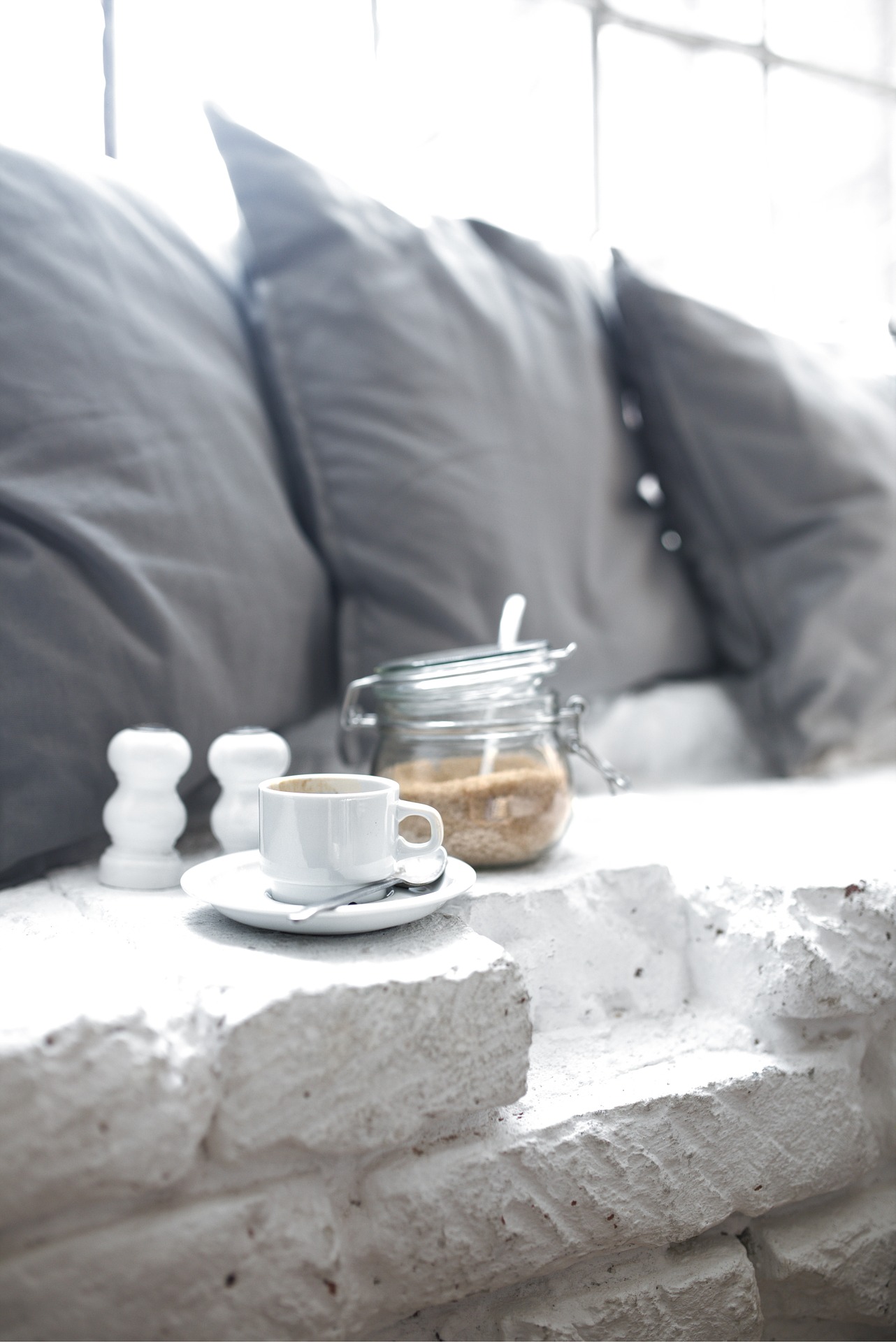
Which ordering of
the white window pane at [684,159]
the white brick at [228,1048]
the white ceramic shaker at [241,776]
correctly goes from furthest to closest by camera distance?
the white window pane at [684,159]
the white ceramic shaker at [241,776]
the white brick at [228,1048]

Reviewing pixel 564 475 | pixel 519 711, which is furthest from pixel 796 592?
pixel 519 711

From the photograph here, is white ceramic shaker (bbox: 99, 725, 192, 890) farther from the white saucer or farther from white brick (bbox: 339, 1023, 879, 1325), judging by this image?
white brick (bbox: 339, 1023, 879, 1325)

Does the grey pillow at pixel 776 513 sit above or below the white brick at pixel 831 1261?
above

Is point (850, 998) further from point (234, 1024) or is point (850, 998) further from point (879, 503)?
point (879, 503)

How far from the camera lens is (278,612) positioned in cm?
92

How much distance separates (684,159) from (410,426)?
1.22 metres

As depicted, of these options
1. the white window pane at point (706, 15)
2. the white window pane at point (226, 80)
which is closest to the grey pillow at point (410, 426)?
the white window pane at point (226, 80)

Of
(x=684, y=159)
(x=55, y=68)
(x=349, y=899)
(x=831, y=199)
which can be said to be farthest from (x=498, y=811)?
(x=831, y=199)

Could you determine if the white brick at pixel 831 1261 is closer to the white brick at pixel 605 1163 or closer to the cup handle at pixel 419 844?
the white brick at pixel 605 1163

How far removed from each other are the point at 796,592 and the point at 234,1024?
0.95 m

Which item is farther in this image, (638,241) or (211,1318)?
(638,241)

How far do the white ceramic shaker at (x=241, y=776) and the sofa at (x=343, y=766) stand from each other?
0.06 metres

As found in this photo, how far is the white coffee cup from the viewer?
23.9 inches

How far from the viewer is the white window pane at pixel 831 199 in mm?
1954
